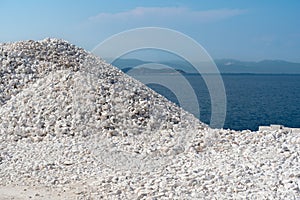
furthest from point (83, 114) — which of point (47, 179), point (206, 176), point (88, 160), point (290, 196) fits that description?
point (290, 196)

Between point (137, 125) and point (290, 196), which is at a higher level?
point (137, 125)

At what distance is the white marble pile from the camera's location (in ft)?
24.4

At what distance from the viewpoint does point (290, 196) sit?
6539mm

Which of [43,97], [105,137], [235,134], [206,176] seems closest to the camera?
[206,176]

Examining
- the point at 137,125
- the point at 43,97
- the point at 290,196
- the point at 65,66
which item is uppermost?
the point at 65,66

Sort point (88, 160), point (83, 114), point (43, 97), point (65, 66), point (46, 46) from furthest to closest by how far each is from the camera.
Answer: point (46, 46) → point (65, 66) → point (43, 97) → point (83, 114) → point (88, 160)

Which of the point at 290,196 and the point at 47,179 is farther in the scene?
the point at 47,179

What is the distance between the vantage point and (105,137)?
1130 cm

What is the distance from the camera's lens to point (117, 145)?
1054cm

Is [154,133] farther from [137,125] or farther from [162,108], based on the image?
[162,108]

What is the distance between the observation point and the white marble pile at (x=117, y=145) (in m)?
7.44

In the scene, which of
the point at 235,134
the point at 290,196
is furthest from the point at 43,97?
the point at 290,196

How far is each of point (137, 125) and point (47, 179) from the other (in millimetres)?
3879

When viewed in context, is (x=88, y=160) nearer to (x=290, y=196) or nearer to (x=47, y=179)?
(x=47, y=179)
